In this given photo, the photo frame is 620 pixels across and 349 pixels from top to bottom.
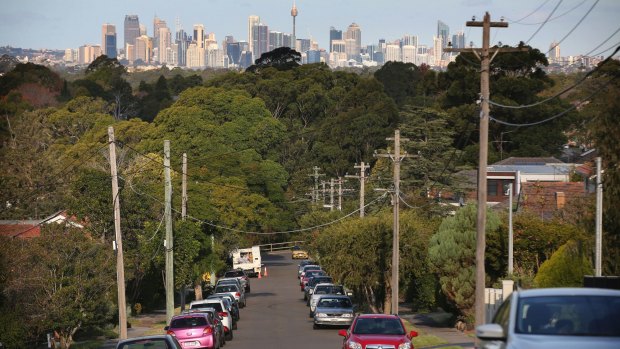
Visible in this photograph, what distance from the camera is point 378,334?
93.6 feet

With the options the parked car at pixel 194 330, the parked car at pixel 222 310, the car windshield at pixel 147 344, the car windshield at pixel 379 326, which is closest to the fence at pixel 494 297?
the car windshield at pixel 379 326

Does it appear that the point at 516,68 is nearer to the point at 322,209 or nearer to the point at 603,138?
the point at 322,209

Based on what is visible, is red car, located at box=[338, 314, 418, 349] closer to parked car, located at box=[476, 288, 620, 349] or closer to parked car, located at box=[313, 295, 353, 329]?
parked car, located at box=[313, 295, 353, 329]

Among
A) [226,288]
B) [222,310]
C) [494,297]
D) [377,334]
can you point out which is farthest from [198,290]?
[377,334]

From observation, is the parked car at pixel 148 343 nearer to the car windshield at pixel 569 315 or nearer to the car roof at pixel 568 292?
the car roof at pixel 568 292

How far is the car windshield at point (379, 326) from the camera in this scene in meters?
28.8

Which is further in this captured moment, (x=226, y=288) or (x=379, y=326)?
(x=226, y=288)

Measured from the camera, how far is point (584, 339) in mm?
11445

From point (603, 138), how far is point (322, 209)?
61.0m

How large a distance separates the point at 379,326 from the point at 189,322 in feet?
21.9

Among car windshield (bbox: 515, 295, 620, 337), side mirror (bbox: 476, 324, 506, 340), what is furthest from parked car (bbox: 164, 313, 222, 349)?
side mirror (bbox: 476, 324, 506, 340)

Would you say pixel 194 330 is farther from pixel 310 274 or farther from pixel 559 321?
pixel 310 274

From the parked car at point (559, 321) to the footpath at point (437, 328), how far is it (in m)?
19.7

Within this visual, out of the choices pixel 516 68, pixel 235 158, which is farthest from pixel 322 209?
pixel 516 68
